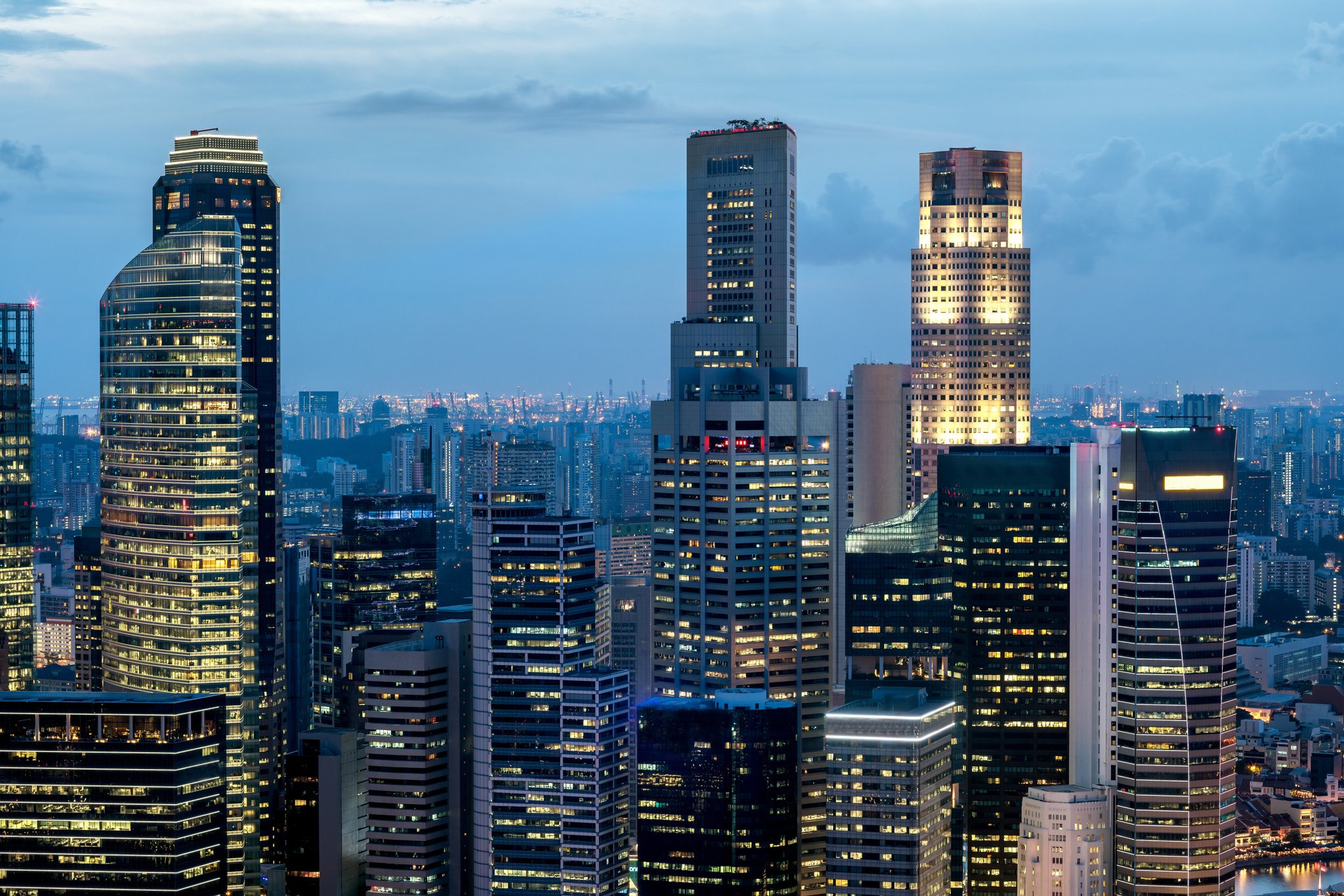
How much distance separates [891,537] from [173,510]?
4006cm

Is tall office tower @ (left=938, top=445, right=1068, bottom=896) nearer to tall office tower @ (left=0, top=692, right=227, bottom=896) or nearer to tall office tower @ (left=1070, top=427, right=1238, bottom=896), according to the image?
tall office tower @ (left=1070, top=427, right=1238, bottom=896)

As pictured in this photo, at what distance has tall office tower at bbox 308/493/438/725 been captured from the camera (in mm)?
142625

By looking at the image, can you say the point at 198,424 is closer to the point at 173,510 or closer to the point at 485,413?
the point at 173,510

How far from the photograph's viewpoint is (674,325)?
391ft

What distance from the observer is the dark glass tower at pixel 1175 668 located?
91.1 metres

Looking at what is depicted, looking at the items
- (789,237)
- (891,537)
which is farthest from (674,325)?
(891,537)

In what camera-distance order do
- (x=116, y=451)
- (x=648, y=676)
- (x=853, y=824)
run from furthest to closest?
(x=648, y=676) → (x=116, y=451) → (x=853, y=824)

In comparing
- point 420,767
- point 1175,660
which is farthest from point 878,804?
point 420,767

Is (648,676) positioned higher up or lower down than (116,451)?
lower down

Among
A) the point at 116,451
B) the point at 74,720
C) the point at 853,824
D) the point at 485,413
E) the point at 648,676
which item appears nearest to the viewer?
the point at 74,720

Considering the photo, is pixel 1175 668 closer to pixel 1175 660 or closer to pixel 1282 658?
pixel 1175 660

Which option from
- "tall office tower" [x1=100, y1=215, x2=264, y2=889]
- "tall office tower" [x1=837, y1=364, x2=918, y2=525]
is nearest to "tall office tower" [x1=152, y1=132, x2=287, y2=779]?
"tall office tower" [x1=100, y1=215, x2=264, y2=889]

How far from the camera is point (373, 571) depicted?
476 ft

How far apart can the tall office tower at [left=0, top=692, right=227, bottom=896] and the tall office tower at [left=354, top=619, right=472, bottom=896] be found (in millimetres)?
15529
